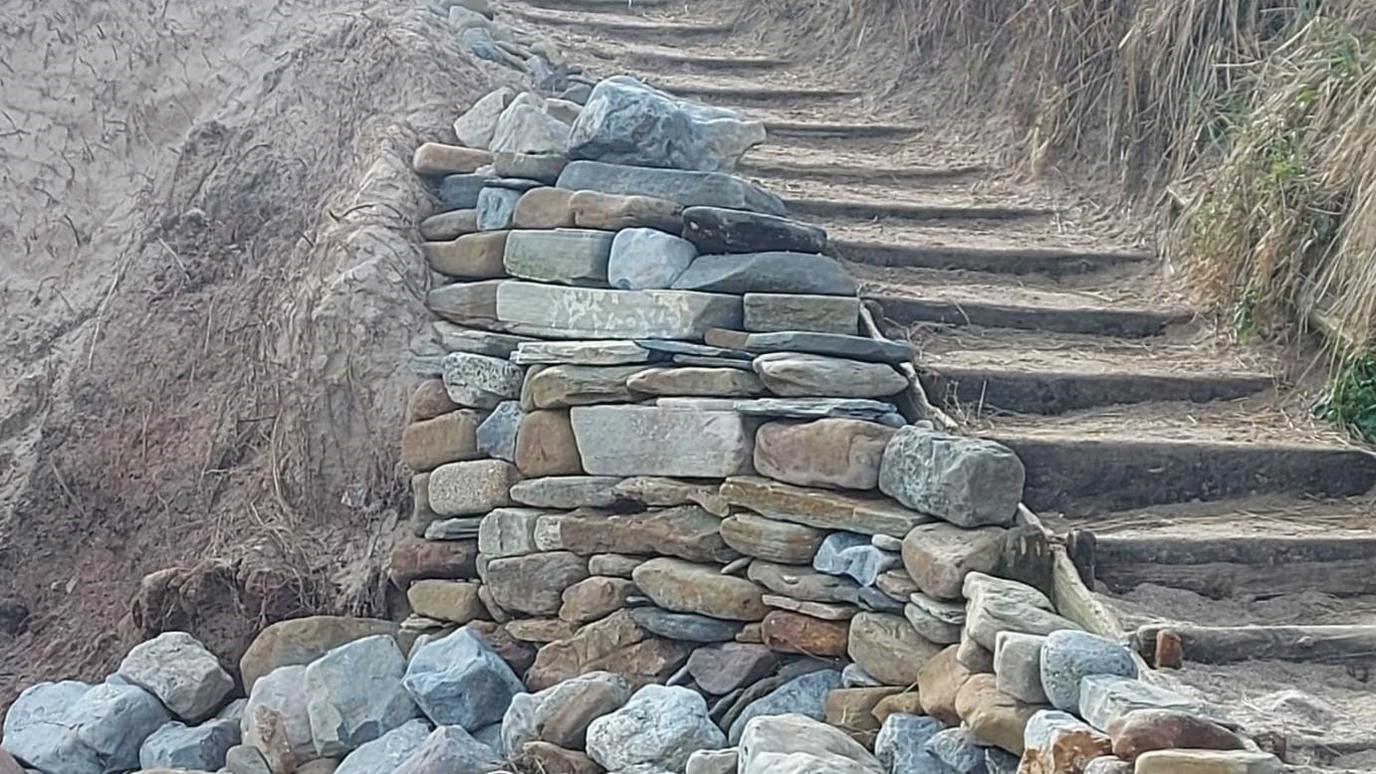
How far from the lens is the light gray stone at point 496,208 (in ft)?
13.0

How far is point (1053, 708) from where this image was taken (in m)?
2.51

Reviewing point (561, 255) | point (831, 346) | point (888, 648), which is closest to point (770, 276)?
point (831, 346)

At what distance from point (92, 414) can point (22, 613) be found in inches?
23.6

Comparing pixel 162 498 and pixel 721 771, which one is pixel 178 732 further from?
pixel 721 771

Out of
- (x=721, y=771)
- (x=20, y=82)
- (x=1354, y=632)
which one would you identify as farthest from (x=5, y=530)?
(x=1354, y=632)

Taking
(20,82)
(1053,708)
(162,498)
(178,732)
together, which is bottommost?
(178,732)

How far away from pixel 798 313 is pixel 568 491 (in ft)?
2.29

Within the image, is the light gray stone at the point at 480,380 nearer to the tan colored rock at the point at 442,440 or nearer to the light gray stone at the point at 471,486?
the tan colored rock at the point at 442,440

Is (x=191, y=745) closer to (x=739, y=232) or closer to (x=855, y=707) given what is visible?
(x=855, y=707)

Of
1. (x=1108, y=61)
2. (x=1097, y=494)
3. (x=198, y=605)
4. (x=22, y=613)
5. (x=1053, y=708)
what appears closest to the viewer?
(x=1053, y=708)

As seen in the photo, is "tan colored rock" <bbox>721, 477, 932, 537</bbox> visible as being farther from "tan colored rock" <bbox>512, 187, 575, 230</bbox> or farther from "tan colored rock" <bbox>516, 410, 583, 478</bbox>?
"tan colored rock" <bbox>512, 187, 575, 230</bbox>

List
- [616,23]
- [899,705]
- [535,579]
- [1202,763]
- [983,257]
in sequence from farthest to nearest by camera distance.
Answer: [616,23] → [983,257] → [535,579] → [899,705] → [1202,763]

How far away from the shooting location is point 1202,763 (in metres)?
2.15

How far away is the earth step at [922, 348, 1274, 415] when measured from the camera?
363cm
